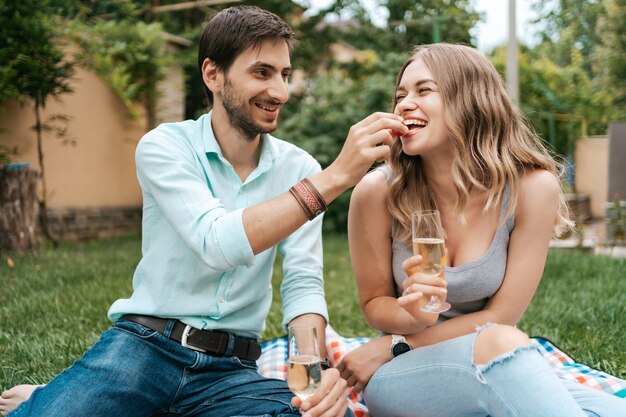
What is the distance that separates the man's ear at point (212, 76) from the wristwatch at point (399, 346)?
4.50 ft

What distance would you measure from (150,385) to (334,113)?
10.2 metres

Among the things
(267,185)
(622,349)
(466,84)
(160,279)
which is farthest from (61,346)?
(622,349)

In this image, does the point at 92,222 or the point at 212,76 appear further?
the point at 92,222

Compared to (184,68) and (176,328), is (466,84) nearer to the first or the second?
(176,328)

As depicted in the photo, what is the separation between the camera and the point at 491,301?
2729 mm

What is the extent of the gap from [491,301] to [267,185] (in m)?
1.14

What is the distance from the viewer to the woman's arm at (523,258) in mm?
2672

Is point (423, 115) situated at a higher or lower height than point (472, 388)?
higher

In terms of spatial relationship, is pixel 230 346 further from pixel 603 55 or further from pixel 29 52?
pixel 603 55

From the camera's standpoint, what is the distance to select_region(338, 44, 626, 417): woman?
2.59 m

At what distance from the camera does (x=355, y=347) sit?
3.61 m

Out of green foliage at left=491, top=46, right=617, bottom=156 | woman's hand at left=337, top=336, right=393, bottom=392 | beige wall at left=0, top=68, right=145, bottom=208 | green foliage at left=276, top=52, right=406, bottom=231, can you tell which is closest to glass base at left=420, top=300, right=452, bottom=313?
woman's hand at left=337, top=336, right=393, bottom=392

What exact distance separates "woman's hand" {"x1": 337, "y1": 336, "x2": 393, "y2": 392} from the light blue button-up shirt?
9.8 inches

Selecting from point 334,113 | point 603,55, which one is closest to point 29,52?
point 334,113
